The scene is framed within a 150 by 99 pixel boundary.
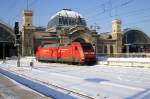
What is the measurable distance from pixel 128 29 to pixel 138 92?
422 ft

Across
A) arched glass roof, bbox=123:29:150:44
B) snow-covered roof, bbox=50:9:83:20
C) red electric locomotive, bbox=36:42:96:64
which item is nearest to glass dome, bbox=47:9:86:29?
snow-covered roof, bbox=50:9:83:20

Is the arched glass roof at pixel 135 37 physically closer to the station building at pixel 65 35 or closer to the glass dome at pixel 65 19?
the station building at pixel 65 35

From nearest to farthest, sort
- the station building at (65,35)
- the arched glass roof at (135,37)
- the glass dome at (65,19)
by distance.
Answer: the station building at (65,35), the glass dome at (65,19), the arched glass roof at (135,37)

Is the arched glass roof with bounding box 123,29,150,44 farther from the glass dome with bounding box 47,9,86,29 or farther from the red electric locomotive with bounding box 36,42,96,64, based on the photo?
the red electric locomotive with bounding box 36,42,96,64

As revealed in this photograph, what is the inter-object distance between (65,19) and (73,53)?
85259mm

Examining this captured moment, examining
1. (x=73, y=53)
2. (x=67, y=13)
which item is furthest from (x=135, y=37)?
(x=73, y=53)

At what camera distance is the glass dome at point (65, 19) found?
429 feet

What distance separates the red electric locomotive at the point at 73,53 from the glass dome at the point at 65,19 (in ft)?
224

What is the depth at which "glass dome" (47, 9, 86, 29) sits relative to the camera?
5154 inches

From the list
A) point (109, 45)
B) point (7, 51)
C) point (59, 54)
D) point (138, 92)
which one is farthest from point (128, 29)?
point (138, 92)

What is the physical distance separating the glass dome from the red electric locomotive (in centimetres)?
6824

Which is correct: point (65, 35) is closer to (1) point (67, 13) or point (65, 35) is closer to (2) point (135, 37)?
(1) point (67, 13)

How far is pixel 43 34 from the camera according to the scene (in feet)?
385

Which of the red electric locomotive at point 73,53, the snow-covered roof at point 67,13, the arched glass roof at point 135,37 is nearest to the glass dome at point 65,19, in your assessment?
the snow-covered roof at point 67,13
